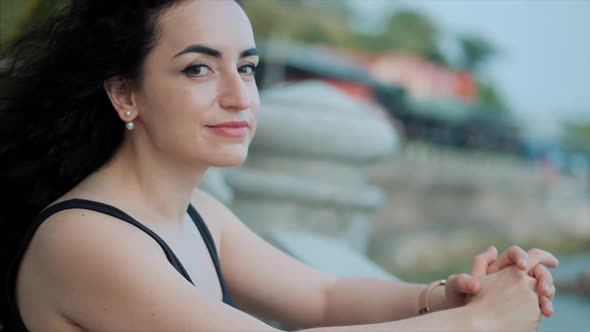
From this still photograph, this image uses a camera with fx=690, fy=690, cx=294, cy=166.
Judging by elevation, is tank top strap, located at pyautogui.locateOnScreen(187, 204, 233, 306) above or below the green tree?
below

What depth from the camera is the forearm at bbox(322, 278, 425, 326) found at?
172 cm

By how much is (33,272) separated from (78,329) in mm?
150

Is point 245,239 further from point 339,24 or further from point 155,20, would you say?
point 339,24

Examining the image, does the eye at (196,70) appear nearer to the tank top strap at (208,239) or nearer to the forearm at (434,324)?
the tank top strap at (208,239)

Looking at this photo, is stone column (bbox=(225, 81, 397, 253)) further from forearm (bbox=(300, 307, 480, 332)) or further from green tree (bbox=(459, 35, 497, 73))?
green tree (bbox=(459, 35, 497, 73))

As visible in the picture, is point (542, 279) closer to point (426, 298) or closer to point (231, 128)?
point (426, 298)

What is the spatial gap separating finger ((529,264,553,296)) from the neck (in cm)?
76

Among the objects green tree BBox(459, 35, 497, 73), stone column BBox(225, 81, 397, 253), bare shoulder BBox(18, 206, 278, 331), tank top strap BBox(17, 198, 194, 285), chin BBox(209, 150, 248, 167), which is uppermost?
green tree BBox(459, 35, 497, 73)

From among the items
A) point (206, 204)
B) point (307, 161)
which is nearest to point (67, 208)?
point (206, 204)

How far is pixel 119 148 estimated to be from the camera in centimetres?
157

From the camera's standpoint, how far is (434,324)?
4.44 ft

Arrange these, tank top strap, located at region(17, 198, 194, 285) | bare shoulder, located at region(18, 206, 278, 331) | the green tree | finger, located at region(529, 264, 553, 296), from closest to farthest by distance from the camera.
→ 1. bare shoulder, located at region(18, 206, 278, 331)
2. tank top strap, located at region(17, 198, 194, 285)
3. finger, located at region(529, 264, 553, 296)
4. the green tree

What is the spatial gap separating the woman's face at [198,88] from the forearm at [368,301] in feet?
1.86

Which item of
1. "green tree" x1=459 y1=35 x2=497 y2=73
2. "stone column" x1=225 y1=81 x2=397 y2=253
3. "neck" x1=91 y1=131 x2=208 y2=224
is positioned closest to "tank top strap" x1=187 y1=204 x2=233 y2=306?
"neck" x1=91 y1=131 x2=208 y2=224
